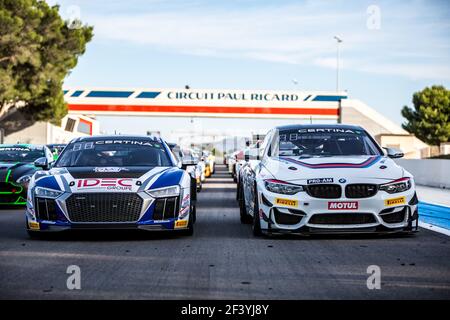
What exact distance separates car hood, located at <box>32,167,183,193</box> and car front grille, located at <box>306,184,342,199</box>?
171 cm

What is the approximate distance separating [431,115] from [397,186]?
8069cm

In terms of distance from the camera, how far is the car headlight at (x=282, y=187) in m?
9.84

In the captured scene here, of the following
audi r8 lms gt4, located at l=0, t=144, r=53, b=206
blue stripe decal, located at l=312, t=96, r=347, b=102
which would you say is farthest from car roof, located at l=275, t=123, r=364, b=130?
blue stripe decal, located at l=312, t=96, r=347, b=102

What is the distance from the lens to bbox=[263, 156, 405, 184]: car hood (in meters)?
9.89

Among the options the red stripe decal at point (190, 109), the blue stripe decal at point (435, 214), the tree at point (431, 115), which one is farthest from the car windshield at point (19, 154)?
the tree at point (431, 115)

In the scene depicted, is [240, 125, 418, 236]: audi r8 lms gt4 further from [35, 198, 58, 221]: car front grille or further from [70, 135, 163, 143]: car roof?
[35, 198, 58, 221]: car front grille

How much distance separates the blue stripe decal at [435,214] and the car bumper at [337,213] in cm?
265

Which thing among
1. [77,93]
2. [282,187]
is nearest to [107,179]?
[282,187]

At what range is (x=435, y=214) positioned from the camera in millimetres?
14891

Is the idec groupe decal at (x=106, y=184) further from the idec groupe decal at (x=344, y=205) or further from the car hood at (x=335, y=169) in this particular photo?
the idec groupe decal at (x=344, y=205)

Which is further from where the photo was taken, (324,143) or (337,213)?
(324,143)

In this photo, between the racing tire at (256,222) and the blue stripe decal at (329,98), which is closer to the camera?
the racing tire at (256,222)

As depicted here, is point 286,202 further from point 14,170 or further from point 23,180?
point 14,170
